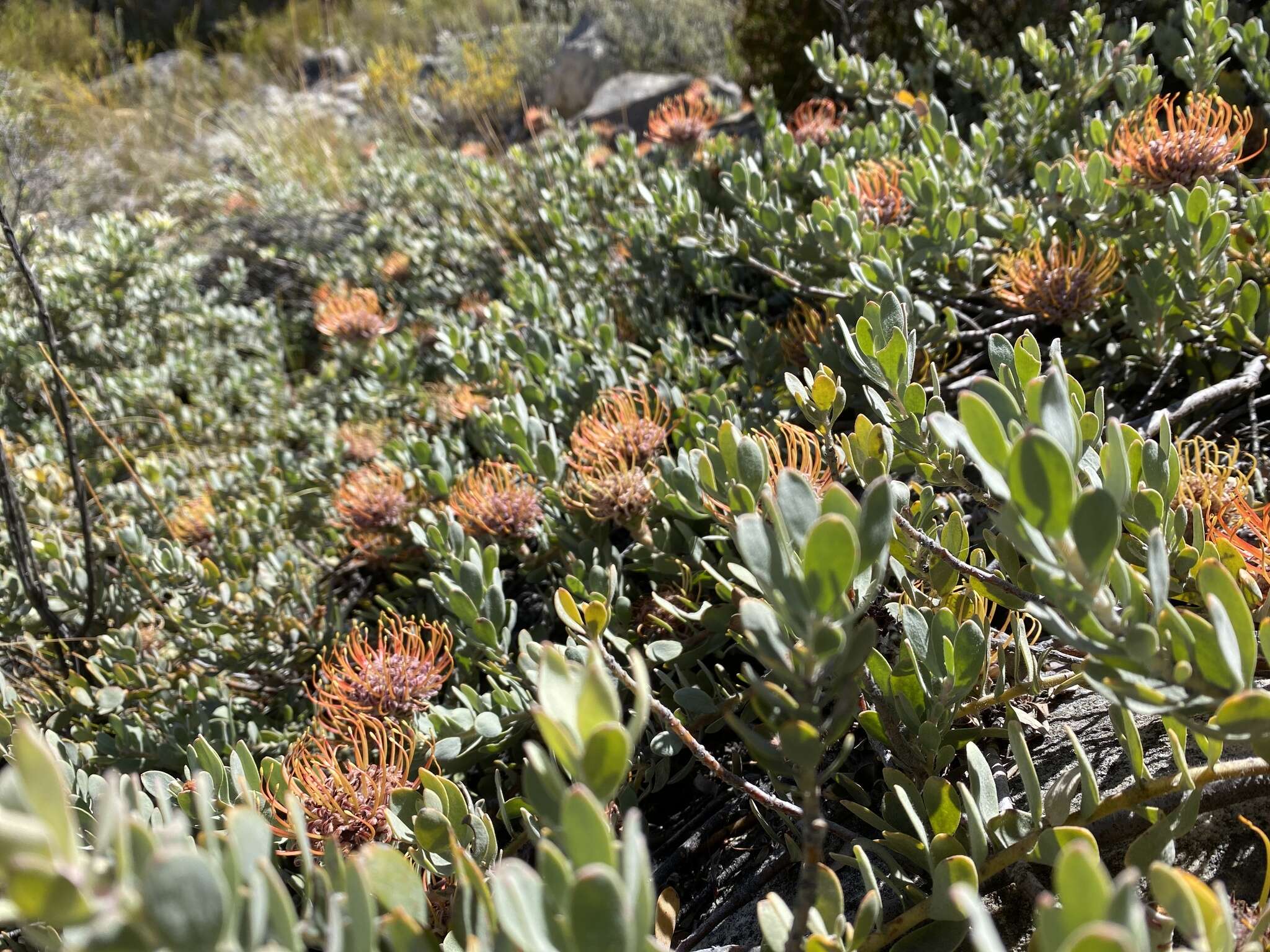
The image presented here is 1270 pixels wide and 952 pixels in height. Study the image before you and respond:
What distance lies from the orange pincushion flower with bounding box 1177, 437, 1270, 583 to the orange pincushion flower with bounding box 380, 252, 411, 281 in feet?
10.7

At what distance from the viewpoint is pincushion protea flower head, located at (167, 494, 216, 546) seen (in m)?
2.24

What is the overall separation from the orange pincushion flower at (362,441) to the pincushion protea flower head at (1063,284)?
175 centimetres

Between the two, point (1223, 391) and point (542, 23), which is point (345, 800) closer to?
point (1223, 391)

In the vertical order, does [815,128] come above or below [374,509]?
above

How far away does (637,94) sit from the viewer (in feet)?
23.9

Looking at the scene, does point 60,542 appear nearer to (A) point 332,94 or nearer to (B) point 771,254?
(B) point 771,254

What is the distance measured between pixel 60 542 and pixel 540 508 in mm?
1240

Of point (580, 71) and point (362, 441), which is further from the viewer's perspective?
point (580, 71)

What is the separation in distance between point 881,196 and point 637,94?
583 cm

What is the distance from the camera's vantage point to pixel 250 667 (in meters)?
1.87

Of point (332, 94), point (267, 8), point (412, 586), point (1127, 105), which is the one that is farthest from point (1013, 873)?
point (267, 8)

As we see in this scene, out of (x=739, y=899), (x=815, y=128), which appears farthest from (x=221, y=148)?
(x=739, y=899)

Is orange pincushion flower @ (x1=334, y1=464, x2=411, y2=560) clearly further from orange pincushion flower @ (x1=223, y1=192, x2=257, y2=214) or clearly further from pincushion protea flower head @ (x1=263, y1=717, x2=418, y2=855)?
orange pincushion flower @ (x1=223, y1=192, x2=257, y2=214)

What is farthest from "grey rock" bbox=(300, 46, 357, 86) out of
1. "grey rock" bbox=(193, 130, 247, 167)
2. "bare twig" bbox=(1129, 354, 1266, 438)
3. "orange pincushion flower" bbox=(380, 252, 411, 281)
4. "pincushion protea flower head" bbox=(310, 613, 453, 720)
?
"bare twig" bbox=(1129, 354, 1266, 438)
